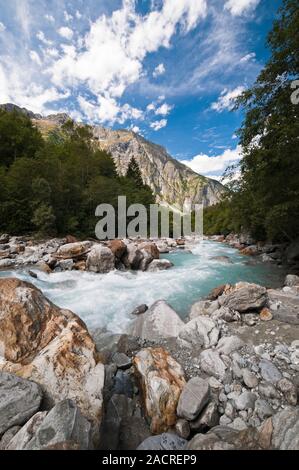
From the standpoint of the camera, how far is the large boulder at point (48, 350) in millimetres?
Result: 2633

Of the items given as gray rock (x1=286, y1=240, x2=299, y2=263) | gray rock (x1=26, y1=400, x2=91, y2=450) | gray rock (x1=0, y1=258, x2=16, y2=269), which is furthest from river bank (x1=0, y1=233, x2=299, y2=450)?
gray rock (x1=286, y1=240, x2=299, y2=263)

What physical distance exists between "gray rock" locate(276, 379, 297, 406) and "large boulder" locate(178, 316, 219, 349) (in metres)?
1.41

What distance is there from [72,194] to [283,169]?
68.8ft

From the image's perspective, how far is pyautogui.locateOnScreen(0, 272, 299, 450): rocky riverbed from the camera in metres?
2.12

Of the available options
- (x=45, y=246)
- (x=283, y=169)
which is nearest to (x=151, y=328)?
(x=283, y=169)

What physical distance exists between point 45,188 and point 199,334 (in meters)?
19.2

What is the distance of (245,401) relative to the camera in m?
2.93

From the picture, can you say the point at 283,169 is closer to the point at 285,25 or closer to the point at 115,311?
the point at 285,25

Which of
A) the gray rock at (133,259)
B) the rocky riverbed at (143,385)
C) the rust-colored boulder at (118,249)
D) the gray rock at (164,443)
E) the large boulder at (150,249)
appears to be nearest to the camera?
the rocky riverbed at (143,385)

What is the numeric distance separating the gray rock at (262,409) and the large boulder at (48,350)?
2.15 meters

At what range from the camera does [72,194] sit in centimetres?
2331

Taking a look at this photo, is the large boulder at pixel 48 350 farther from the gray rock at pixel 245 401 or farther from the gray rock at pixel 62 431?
the gray rock at pixel 245 401

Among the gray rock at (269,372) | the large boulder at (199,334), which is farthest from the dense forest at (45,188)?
the gray rock at (269,372)

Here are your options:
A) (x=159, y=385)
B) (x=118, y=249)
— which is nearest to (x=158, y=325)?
(x=159, y=385)
